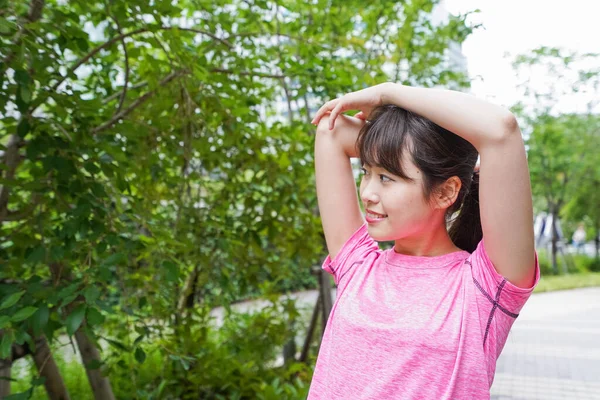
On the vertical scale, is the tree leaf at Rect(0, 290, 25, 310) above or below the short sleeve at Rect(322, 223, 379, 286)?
below

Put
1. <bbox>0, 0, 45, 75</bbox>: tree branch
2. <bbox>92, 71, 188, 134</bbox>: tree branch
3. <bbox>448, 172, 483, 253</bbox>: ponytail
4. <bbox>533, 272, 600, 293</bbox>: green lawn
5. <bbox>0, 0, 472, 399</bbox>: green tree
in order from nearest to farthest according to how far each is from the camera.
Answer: <bbox>448, 172, 483, 253</bbox>: ponytail < <bbox>0, 0, 45, 75</bbox>: tree branch < <bbox>0, 0, 472, 399</bbox>: green tree < <bbox>92, 71, 188, 134</bbox>: tree branch < <bbox>533, 272, 600, 293</bbox>: green lawn

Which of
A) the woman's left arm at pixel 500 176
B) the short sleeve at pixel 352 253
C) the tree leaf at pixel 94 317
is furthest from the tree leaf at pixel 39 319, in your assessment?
the woman's left arm at pixel 500 176

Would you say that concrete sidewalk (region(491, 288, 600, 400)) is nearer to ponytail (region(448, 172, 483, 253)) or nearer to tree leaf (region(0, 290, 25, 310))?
ponytail (region(448, 172, 483, 253))

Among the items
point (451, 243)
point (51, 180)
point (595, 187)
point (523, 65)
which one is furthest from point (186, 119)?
point (595, 187)

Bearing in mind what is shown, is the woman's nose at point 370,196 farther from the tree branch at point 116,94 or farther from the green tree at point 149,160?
the tree branch at point 116,94

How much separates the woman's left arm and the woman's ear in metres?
0.10

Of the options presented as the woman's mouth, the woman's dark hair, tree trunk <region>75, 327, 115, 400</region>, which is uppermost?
the woman's dark hair

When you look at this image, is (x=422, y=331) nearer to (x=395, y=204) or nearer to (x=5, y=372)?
(x=395, y=204)

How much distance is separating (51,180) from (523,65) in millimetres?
9569

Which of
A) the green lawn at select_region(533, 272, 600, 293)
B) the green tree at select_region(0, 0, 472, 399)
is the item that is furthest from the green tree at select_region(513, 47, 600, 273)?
the green tree at select_region(0, 0, 472, 399)

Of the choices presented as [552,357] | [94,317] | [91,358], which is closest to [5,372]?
[91,358]

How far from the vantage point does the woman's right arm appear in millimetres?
1232

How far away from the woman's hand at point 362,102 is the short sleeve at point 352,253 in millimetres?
224

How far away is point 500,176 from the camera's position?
937 millimetres
